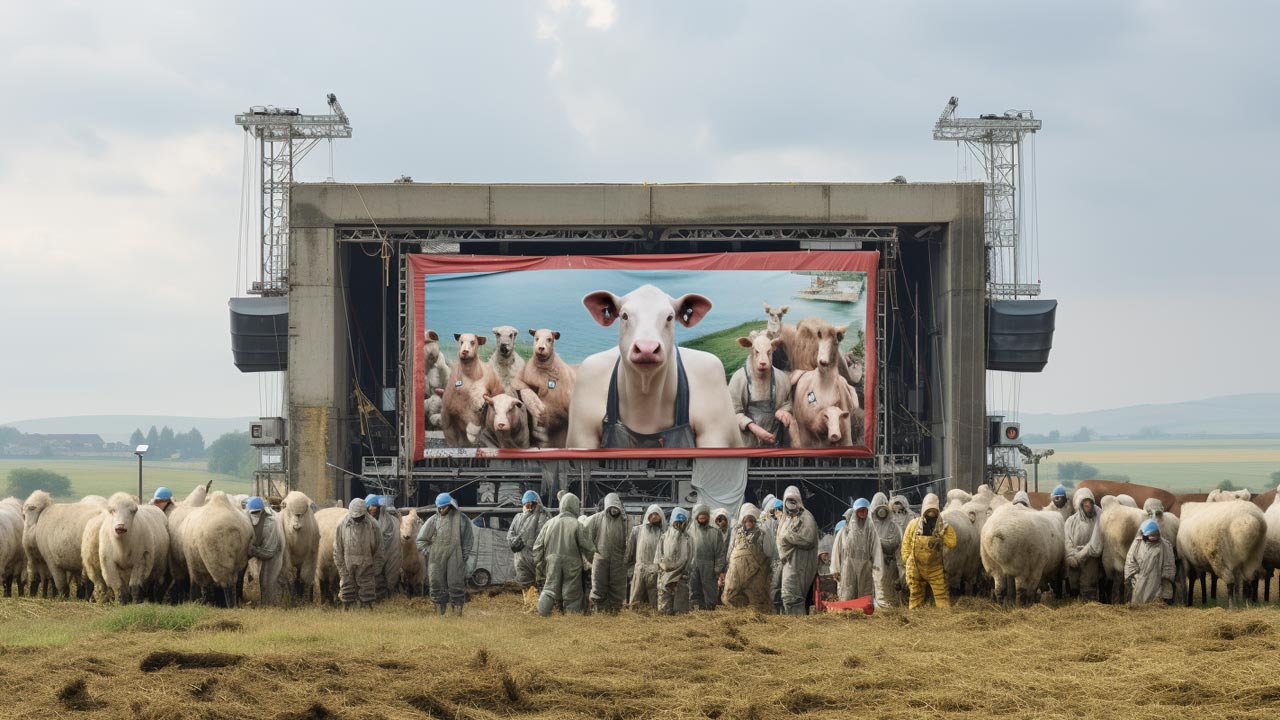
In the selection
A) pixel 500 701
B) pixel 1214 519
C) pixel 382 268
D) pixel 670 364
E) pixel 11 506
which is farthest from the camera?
pixel 382 268

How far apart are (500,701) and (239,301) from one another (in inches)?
1162

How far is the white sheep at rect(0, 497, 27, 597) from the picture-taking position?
23625 millimetres

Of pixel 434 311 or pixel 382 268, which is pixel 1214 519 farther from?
pixel 382 268

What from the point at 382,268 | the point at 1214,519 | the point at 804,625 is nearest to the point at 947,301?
the point at 382,268

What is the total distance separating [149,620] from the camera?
17.6 meters

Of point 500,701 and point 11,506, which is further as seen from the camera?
point 11,506

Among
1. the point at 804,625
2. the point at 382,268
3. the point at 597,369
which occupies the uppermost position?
the point at 382,268

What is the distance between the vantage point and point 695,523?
69.8ft

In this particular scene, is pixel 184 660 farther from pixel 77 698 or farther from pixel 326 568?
pixel 326 568

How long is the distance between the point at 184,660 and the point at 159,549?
8440mm

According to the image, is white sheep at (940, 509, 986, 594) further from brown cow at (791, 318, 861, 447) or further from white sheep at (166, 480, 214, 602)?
brown cow at (791, 318, 861, 447)

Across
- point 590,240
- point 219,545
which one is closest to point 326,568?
point 219,545

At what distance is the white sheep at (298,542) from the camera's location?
22.4 metres

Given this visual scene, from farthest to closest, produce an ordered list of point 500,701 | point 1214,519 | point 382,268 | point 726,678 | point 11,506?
point 382,268 → point 11,506 → point 1214,519 → point 726,678 → point 500,701
